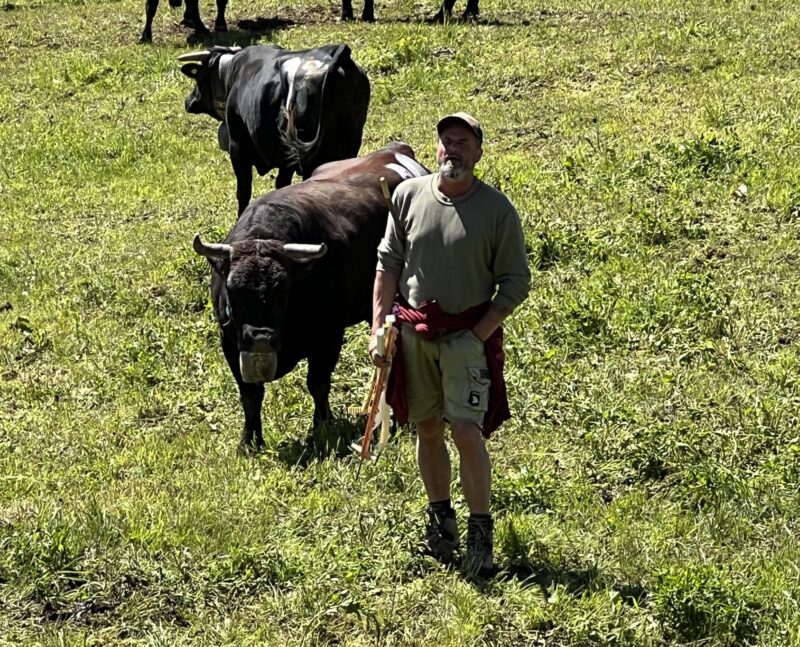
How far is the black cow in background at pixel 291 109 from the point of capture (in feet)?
36.4

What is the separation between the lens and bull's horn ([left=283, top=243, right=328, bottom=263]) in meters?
6.84

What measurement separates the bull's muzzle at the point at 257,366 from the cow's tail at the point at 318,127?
4.54 meters

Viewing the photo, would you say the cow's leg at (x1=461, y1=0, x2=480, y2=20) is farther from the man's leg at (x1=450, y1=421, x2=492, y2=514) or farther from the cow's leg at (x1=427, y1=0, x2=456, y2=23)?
the man's leg at (x1=450, y1=421, x2=492, y2=514)

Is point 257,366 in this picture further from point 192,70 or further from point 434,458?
point 192,70

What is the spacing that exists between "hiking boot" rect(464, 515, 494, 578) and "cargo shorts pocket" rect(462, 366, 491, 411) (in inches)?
21.4

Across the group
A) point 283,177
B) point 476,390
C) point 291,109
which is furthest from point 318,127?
point 476,390

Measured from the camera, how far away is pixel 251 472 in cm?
691

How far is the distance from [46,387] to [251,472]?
2575mm

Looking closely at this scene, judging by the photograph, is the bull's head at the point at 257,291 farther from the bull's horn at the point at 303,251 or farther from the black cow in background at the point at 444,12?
the black cow in background at the point at 444,12

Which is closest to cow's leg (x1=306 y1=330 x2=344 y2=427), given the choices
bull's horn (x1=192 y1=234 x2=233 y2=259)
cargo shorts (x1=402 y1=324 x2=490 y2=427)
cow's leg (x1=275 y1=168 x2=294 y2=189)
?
bull's horn (x1=192 y1=234 x2=233 y2=259)

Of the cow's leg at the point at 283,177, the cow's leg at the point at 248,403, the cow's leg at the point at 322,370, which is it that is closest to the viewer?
the cow's leg at the point at 248,403

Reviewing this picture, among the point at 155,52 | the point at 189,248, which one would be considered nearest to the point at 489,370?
the point at 189,248

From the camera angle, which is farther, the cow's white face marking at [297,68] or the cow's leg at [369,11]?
the cow's leg at [369,11]

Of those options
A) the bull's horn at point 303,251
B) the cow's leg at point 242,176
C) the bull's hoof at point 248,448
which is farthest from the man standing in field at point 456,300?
the cow's leg at point 242,176
